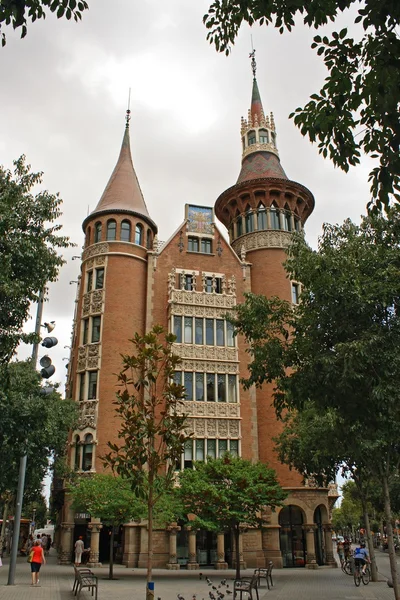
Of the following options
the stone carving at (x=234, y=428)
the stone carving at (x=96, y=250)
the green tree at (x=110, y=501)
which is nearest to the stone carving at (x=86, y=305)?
the stone carving at (x=96, y=250)

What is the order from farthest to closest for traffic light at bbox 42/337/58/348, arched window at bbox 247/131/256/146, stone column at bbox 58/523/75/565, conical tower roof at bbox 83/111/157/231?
arched window at bbox 247/131/256/146 < conical tower roof at bbox 83/111/157/231 < stone column at bbox 58/523/75/565 < traffic light at bbox 42/337/58/348

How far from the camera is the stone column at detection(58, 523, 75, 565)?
2945 centimetres

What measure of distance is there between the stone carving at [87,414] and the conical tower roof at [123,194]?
1277 centimetres

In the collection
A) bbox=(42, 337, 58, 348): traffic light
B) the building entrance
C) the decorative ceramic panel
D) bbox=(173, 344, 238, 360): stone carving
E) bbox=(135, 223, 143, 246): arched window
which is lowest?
the building entrance

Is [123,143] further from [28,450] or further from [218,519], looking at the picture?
[28,450]

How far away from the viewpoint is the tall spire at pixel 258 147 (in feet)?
134

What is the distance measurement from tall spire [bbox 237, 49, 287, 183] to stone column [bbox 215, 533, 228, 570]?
79.5 feet

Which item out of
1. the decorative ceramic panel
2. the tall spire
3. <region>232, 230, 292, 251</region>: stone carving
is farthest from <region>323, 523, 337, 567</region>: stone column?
the tall spire

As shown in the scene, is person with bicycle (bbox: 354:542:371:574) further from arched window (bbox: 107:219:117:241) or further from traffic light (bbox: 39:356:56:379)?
arched window (bbox: 107:219:117:241)

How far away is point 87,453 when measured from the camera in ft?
100

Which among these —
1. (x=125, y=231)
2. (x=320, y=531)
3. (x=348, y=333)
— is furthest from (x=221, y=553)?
(x=348, y=333)

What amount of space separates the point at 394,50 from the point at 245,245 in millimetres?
32170

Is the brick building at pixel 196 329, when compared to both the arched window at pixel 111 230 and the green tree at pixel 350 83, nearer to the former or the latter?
the arched window at pixel 111 230

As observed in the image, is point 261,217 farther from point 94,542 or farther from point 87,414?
point 94,542
